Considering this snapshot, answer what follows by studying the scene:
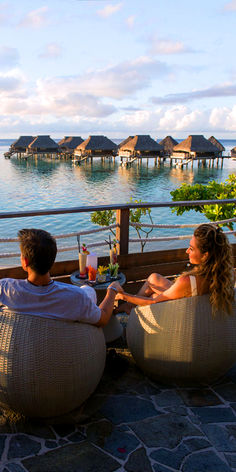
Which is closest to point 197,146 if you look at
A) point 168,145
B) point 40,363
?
point 168,145

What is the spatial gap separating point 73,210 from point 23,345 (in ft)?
6.00

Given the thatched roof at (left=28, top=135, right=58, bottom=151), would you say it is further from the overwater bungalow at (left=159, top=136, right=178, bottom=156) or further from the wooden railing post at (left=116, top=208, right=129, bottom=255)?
the wooden railing post at (left=116, top=208, right=129, bottom=255)

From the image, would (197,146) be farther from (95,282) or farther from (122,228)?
(95,282)

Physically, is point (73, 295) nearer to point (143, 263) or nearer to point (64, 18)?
point (143, 263)

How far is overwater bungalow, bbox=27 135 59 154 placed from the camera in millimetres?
54281

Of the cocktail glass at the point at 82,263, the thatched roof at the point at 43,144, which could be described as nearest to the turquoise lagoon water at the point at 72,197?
the cocktail glass at the point at 82,263

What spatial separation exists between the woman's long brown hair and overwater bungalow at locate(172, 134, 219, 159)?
147 ft

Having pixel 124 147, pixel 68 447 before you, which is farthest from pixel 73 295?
pixel 124 147

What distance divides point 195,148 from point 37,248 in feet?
151

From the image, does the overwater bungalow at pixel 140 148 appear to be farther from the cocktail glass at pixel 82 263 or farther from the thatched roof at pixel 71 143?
the cocktail glass at pixel 82 263

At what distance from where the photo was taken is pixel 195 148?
1784 inches

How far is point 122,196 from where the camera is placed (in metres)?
26.4

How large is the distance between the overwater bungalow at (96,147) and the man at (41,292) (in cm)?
4900

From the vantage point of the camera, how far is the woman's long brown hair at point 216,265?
2.12 metres
